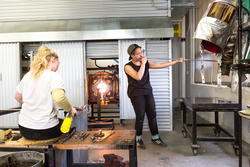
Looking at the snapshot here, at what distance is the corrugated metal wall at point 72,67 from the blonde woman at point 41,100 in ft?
9.50

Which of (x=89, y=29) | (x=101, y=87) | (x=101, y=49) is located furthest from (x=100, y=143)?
(x=101, y=49)

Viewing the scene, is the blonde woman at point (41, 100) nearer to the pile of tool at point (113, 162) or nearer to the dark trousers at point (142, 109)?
the pile of tool at point (113, 162)

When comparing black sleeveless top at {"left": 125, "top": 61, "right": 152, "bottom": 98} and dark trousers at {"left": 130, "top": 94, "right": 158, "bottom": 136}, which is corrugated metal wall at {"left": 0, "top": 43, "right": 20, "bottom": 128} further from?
dark trousers at {"left": 130, "top": 94, "right": 158, "bottom": 136}

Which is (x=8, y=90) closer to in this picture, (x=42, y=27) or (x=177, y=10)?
(x=42, y=27)

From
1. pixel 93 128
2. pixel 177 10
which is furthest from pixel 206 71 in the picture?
pixel 93 128

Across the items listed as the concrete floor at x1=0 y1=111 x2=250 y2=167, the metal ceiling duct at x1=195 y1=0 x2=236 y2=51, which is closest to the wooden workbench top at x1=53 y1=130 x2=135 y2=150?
the concrete floor at x1=0 y1=111 x2=250 y2=167

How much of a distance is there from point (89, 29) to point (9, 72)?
242cm

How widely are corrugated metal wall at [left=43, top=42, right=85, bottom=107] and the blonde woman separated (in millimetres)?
2895

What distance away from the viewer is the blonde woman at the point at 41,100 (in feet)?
6.66

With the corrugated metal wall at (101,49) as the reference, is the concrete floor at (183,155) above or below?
below

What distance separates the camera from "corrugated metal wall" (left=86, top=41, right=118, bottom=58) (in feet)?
16.9

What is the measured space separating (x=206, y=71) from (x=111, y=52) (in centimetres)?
308

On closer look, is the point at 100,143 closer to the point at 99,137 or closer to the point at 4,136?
the point at 99,137

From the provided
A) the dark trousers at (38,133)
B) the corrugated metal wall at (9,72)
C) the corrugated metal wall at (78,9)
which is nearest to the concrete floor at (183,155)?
the dark trousers at (38,133)
